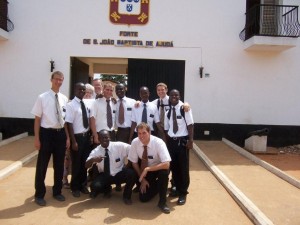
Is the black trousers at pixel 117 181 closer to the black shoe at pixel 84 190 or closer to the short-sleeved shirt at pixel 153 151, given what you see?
the short-sleeved shirt at pixel 153 151

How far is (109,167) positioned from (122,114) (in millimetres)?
1113

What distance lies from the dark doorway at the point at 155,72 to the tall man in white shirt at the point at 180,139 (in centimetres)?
543

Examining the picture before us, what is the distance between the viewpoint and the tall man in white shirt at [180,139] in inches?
206

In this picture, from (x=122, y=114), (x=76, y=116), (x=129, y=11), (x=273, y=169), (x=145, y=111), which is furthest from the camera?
(x=129, y=11)

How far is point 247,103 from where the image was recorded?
10609 mm

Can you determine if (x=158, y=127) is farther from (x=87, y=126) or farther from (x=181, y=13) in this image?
(x=181, y=13)

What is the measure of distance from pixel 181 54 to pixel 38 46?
4.59 meters

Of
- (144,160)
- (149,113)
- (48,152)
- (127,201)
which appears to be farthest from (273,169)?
(48,152)

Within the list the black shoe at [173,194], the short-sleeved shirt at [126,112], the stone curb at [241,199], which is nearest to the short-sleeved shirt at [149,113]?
the short-sleeved shirt at [126,112]

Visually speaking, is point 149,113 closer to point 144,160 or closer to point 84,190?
point 144,160

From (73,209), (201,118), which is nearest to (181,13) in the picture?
(201,118)

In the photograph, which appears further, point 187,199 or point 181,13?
point 181,13

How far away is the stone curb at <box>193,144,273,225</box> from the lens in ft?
14.6

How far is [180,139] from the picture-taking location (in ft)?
17.2
